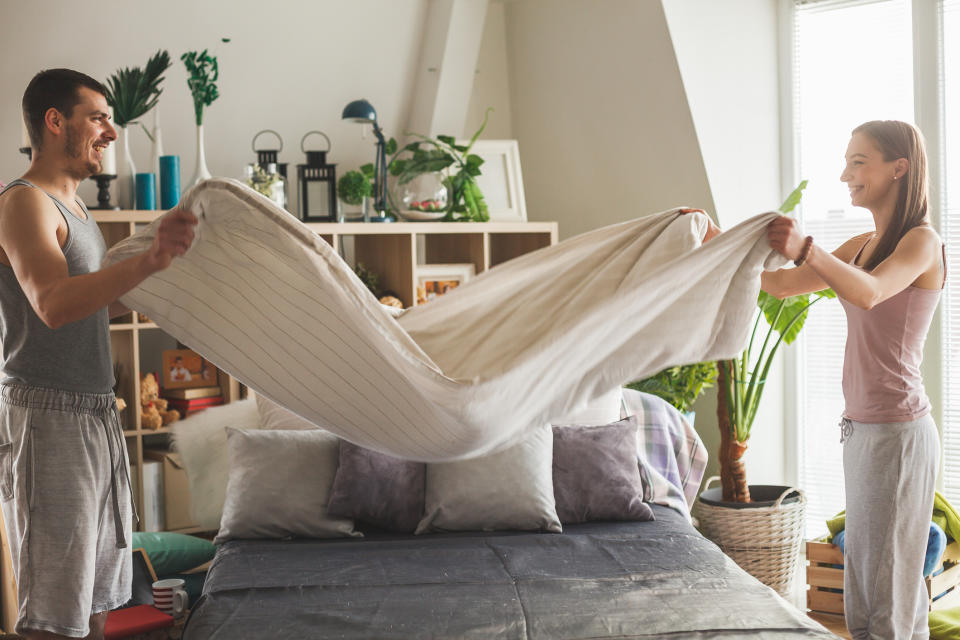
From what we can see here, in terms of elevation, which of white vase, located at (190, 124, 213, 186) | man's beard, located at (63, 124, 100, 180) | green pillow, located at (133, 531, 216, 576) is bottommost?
green pillow, located at (133, 531, 216, 576)

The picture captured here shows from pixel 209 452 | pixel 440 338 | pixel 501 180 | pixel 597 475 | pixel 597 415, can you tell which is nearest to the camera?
pixel 440 338

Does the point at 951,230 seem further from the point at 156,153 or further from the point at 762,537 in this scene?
the point at 156,153

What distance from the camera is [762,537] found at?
147 inches

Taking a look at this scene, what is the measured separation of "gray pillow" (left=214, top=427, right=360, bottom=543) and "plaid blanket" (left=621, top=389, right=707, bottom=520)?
1085 mm

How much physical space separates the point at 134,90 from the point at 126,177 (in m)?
0.35

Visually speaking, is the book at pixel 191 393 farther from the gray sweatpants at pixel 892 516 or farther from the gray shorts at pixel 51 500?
the gray sweatpants at pixel 892 516

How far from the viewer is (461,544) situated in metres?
2.97

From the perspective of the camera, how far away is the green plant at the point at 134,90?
3.68 meters

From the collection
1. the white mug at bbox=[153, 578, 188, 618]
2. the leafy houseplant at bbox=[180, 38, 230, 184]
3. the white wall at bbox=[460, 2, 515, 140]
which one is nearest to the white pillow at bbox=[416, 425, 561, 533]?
the white mug at bbox=[153, 578, 188, 618]

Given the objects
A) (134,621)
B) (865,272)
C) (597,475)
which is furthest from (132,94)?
(865,272)

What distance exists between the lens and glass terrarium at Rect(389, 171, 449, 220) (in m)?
4.33

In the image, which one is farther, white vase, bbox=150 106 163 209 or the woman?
white vase, bbox=150 106 163 209

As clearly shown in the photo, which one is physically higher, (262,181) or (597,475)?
(262,181)

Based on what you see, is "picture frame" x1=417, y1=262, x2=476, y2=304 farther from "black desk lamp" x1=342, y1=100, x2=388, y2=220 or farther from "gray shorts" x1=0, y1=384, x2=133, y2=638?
"gray shorts" x1=0, y1=384, x2=133, y2=638
